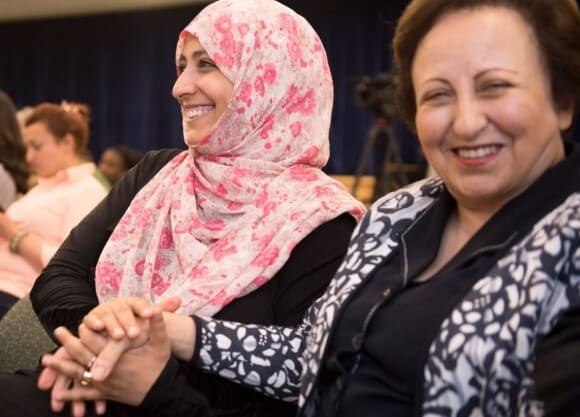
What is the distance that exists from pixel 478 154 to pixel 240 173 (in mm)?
647

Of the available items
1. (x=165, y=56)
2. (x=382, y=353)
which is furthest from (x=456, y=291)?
(x=165, y=56)

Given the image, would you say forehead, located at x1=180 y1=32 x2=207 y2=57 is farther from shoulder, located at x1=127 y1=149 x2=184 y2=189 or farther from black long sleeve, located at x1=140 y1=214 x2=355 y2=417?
black long sleeve, located at x1=140 y1=214 x2=355 y2=417

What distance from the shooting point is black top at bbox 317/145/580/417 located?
1066mm

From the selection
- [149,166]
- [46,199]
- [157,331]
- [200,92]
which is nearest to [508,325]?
[157,331]

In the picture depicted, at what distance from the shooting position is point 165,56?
8664mm

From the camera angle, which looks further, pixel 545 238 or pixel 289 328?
pixel 289 328

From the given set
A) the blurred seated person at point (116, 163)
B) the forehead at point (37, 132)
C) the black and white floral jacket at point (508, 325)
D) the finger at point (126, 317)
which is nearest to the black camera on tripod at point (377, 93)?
the forehead at point (37, 132)

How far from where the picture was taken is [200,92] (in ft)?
5.53

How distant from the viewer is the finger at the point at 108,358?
1.22m

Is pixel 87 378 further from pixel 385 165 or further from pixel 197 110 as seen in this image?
pixel 385 165

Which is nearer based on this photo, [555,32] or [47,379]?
[555,32]

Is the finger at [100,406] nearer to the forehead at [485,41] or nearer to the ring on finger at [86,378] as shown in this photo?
the ring on finger at [86,378]

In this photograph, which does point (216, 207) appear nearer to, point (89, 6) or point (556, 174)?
point (556, 174)

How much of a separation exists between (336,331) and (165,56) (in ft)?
25.6
